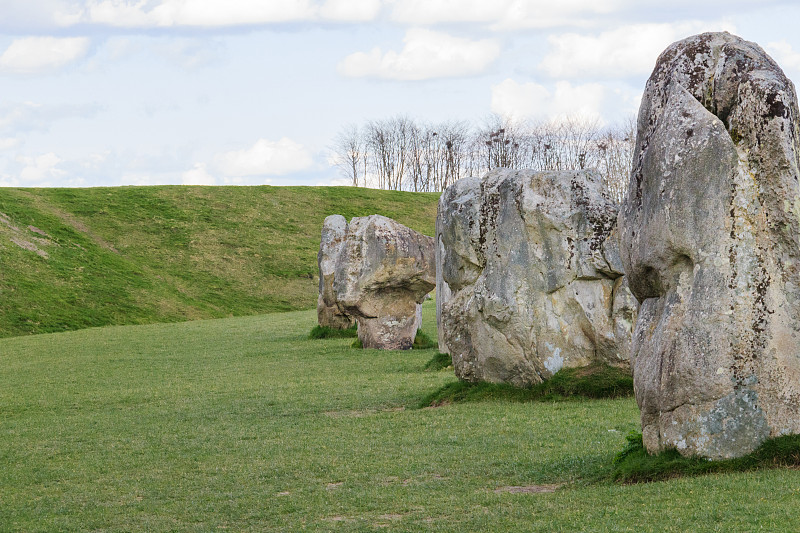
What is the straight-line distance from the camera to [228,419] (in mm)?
13172

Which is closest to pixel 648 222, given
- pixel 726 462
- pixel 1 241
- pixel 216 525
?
pixel 726 462

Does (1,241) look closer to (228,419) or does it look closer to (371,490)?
(228,419)

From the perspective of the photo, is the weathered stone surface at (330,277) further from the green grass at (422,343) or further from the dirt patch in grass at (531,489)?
the dirt patch in grass at (531,489)

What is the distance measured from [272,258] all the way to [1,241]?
16746mm

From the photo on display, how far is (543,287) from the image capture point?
13.9 metres

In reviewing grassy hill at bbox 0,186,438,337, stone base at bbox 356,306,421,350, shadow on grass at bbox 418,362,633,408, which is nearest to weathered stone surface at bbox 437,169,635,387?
shadow on grass at bbox 418,362,633,408

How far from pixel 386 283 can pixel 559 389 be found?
1093 cm

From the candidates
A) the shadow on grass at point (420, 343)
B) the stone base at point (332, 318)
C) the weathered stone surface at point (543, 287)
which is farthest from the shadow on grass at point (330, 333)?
the weathered stone surface at point (543, 287)

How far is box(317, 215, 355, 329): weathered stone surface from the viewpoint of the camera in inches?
1110

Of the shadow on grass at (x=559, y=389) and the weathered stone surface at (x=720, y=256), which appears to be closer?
the weathered stone surface at (x=720, y=256)

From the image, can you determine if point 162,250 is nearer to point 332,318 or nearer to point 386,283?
point 332,318

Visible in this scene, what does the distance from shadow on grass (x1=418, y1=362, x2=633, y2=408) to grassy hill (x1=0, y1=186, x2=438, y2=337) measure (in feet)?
92.8

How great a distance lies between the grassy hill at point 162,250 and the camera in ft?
145

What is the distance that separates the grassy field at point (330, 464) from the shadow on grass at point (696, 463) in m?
0.17
